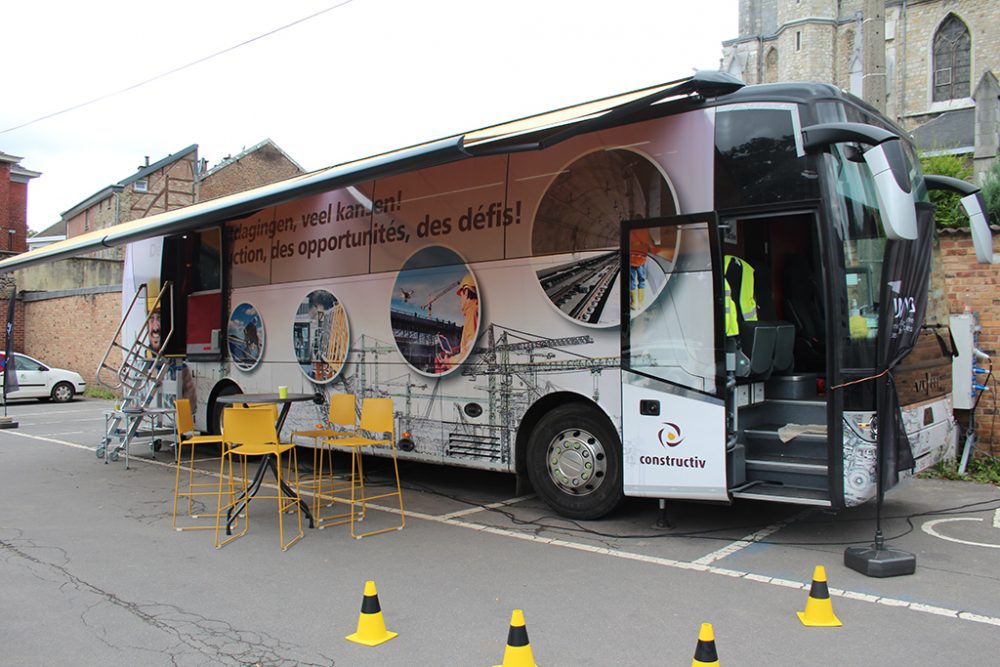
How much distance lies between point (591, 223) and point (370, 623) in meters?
3.85

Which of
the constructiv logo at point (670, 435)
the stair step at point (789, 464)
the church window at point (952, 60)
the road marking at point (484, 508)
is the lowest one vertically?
the road marking at point (484, 508)

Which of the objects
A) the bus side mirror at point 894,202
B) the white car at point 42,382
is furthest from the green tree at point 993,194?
the white car at point 42,382

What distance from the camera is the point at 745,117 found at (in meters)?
5.98

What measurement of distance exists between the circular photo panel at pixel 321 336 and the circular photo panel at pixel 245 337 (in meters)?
0.85

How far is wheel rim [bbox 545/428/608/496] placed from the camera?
6.77 metres

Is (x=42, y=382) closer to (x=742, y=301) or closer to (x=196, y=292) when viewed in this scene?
(x=196, y=292)

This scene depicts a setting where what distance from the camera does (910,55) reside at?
135 ft

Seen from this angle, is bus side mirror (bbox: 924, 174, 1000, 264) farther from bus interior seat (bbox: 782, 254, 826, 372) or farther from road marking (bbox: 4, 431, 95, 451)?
road marking (bbox: 4, 431, 95, 451)

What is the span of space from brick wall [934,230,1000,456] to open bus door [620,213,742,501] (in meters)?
4.49

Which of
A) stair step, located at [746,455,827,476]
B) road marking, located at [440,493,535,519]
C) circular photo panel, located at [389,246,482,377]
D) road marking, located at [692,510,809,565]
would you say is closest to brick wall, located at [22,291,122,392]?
circular photo panel, located at [389,246,482,377]

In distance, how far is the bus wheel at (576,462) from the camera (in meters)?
6.68

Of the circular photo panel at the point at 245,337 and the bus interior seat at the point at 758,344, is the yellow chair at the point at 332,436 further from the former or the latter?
the bus interior seat at the point at 758,344

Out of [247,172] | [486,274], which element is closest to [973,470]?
[486,274]

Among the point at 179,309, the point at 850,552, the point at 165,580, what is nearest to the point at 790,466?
the point at 850,552
